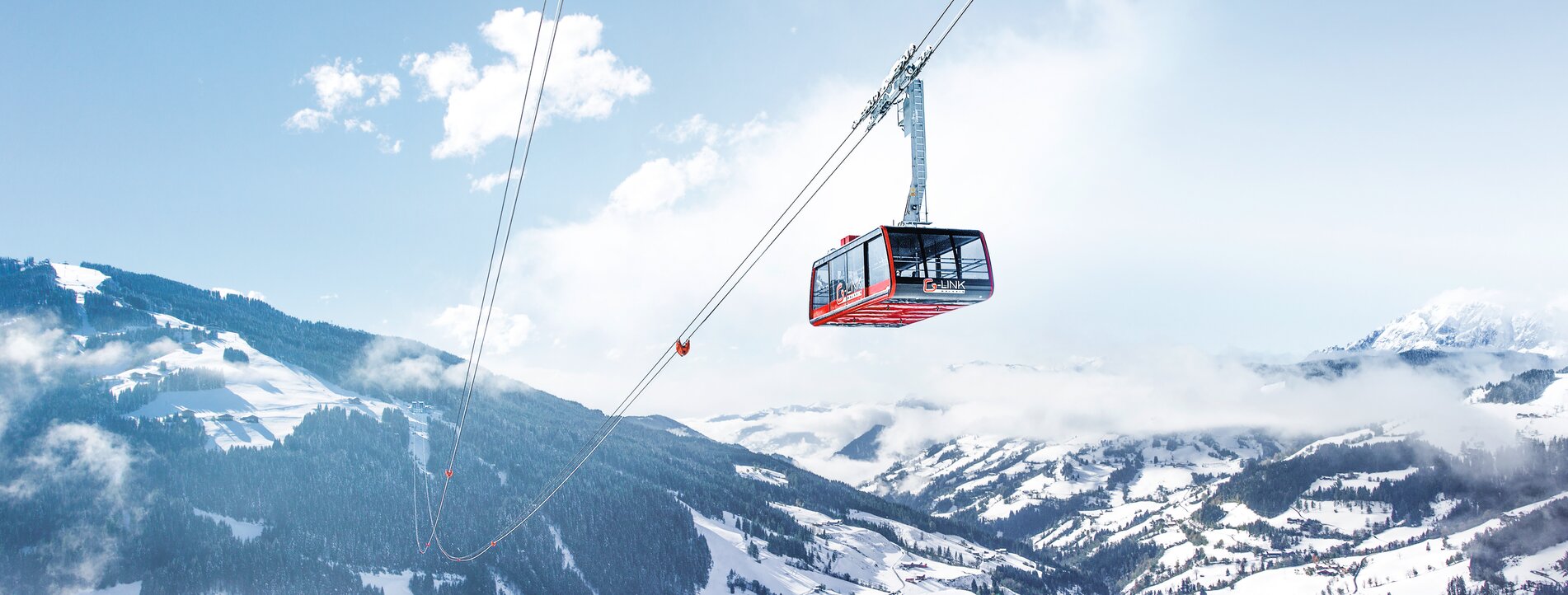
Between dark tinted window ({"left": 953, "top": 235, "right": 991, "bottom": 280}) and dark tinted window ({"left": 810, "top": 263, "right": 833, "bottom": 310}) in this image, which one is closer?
dark tinted window ({"left": 953, "top": 235, "right": 991, "bottom": 280})

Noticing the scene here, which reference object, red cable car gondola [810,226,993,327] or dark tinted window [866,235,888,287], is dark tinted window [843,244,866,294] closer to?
red cable car gondola [810,226,993,327]

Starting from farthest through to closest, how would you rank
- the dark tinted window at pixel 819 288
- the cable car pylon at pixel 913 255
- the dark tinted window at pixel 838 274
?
the dark tinted window at pixel 819 288 < the dark tinted window at pixel 838 274 < the cable car pylon at pixel 913 255

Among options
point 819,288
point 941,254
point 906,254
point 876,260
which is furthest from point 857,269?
point 819,288

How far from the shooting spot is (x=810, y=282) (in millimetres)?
42094

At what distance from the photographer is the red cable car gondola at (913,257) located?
111 ft

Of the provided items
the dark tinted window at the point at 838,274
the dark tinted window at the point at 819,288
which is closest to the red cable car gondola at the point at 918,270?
the dark tinted window at the point at 838,274

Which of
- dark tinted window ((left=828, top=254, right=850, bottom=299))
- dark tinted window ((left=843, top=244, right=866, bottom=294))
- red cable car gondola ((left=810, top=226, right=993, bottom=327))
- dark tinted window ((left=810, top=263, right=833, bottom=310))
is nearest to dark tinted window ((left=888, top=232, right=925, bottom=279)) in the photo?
red cable car gondola ((left=810, top=226, right=993, bottom=327))

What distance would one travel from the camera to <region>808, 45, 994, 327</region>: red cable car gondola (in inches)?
1328

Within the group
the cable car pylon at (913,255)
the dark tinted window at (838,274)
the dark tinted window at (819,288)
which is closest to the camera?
the cable car pylon at (913,255)

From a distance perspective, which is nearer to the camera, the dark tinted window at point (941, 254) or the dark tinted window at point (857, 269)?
the dark tinted window at point (941, 254)

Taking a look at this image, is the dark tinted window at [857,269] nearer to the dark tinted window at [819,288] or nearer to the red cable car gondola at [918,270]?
the red cable car gondola at [918,270]

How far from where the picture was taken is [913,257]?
35031mm

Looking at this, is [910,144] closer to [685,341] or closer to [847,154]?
[847,154]

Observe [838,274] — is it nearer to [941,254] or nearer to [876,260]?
[876,260]
